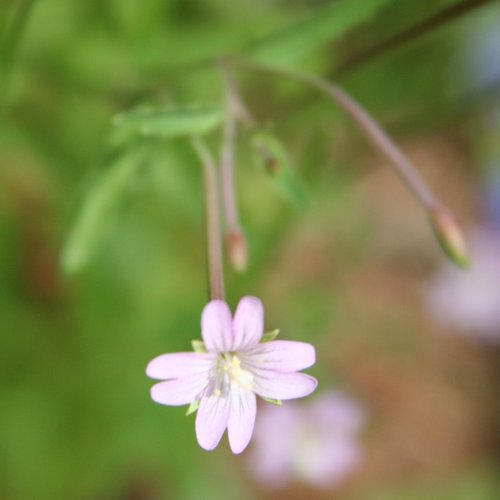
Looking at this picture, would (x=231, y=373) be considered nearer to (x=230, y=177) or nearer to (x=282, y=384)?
(x=282, y=384)

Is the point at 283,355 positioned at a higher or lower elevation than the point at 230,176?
lower

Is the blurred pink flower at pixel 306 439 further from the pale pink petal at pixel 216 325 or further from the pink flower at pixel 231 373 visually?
the pale pink petal at pixel 216 325

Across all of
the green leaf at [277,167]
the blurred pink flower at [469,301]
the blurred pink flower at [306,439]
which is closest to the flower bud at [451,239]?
the green leaf at [277,167]

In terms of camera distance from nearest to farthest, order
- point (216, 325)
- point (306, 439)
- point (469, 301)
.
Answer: point (216, 325) < point (306, 439) < point (469, 301)

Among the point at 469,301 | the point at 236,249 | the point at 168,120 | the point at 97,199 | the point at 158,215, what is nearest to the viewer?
the point at 236,249

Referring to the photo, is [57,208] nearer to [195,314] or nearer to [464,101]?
[195,314]

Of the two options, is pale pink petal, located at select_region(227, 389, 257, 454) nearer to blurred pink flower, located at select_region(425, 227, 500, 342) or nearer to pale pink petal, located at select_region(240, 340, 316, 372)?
pale pink petal, located at select_region(240, 340, 316, 372)

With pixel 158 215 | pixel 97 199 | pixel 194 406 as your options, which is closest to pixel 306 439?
pixel 158 215

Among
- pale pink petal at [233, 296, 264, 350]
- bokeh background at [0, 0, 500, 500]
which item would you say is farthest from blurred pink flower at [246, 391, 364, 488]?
pale pink petal at [233, 296, 264, 350]
